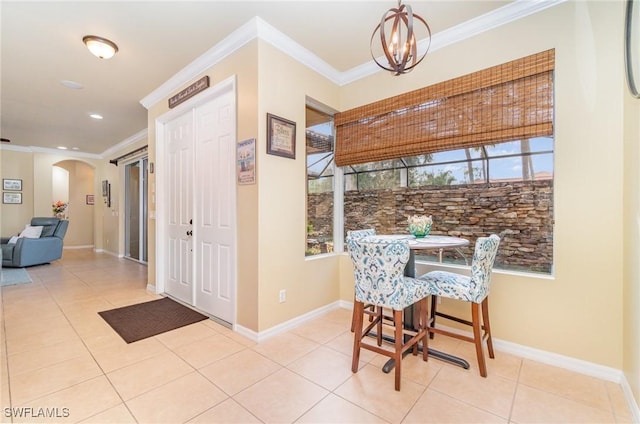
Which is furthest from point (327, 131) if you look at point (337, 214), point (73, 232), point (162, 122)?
point (73, 232)

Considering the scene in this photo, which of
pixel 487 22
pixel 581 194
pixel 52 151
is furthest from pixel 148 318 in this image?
pixel 52 151

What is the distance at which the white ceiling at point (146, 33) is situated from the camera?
89.0 inches

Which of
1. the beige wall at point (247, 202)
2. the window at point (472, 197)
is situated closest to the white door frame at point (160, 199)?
the beige wall at point (247, 202)

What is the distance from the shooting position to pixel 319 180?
338 centimetres

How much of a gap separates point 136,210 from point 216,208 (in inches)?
193

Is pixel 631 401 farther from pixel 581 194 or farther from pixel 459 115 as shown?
pixel 459 115

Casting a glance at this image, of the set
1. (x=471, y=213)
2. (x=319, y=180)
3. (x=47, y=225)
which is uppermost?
(x=319, y=180)

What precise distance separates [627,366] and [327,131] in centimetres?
323

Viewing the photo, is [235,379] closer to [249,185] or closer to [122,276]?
[249,185]

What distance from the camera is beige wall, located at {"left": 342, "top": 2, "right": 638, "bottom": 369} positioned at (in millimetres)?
1921

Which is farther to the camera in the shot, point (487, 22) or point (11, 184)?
point (11, 184)

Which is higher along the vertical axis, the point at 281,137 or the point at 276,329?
the point at 281,137

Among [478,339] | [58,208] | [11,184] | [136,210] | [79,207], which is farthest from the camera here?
[79,207]

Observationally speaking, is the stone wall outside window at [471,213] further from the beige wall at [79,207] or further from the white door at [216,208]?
the beige wall at [79,207]
